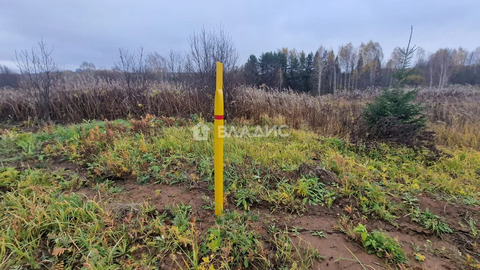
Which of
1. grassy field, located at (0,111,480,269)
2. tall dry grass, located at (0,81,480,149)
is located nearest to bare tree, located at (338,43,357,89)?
tall dry grass, located at (0,81,480,149)

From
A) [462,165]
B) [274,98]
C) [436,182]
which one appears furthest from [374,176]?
[274,98]

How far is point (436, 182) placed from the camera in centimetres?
258

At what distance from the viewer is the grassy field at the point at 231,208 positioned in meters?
1.40

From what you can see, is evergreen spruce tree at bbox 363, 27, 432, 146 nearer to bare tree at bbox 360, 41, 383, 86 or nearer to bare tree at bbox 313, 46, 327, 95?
bare tree at bbox 313, 46, 327, 95

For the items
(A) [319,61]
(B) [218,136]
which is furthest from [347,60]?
(B) [218,136]

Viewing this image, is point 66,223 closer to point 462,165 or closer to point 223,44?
point 462,165

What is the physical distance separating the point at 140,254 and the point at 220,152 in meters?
0.97

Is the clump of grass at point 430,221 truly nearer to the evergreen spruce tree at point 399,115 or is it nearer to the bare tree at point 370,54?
the evergreen spruce tree at point 399,115

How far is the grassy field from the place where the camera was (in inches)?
55.3

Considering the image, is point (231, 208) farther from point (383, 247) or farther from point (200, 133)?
point (200, 133)

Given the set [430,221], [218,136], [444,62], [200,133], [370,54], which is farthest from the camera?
[370,54]

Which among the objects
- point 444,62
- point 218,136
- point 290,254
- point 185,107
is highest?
point 444,62

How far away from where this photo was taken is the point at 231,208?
198 cm

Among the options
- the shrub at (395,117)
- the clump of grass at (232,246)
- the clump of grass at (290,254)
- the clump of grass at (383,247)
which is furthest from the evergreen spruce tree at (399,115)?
the clump of grass at (232,246)
